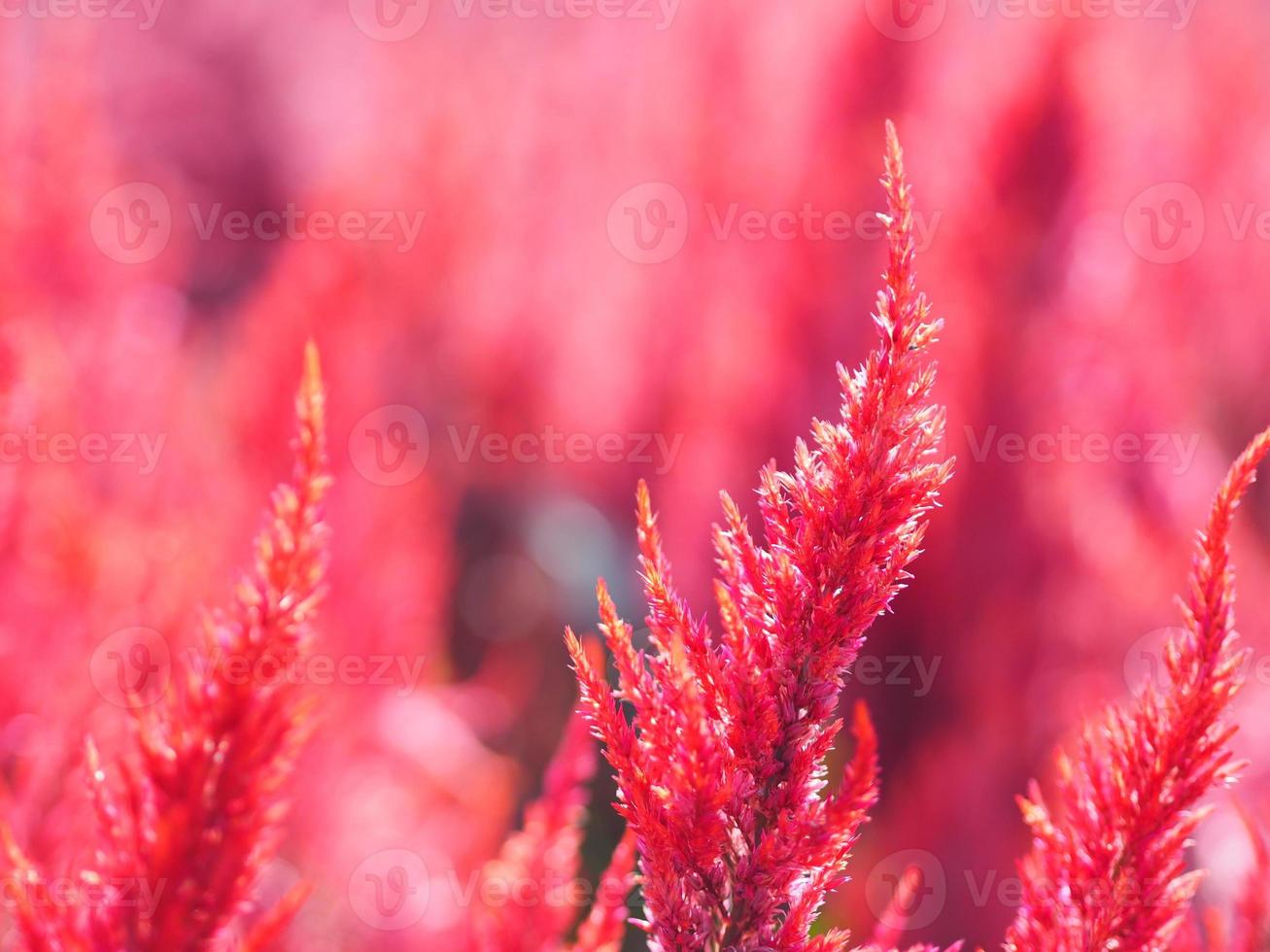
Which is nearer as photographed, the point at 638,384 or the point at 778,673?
the point at 778,673

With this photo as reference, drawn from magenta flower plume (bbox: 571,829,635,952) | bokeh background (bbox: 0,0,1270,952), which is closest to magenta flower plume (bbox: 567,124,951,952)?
magenta flower plume (bbox: 571,829,635,952)

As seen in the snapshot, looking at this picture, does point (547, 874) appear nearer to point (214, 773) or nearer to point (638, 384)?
point (214, 773)

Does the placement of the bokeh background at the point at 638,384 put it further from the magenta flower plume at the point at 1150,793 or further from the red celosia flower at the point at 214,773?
the magenta flower plume at the point at 1150,793

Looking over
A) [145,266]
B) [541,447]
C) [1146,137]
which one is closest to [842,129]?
[1146,137]

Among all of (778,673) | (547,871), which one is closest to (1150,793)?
(778,673)

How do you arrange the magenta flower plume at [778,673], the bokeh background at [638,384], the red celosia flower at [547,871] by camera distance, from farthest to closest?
the bokeh background at [638,384] → the red celosia flower at [547,871] → the magenta flower plume at [778,673]

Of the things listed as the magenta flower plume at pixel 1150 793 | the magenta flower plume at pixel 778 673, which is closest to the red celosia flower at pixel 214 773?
the magenta flower plume at pixel 778 673

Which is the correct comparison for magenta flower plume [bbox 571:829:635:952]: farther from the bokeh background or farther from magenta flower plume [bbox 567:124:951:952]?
the bokeh background
